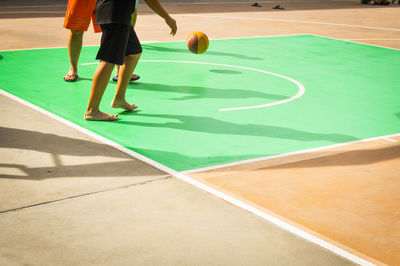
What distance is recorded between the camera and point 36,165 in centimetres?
412

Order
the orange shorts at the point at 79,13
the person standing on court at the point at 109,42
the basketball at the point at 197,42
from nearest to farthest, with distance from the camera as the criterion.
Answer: the person standing on court at the point at 109,42
the orange shorts at the point at 79,13
the basketball at the point at 197,42

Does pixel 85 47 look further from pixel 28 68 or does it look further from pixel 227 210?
pixel 227 210

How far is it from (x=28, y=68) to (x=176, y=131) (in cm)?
346

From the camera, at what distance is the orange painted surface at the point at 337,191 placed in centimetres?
327

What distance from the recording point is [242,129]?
5.36 m

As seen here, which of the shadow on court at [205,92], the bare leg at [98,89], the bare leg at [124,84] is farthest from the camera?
the shadow on court at [205,92]

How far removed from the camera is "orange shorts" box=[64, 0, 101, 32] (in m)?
6.83

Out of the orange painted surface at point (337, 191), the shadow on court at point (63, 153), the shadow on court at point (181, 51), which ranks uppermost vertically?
the shadow on court at point (181, 51)

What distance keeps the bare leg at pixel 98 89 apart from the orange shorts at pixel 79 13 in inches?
67.0

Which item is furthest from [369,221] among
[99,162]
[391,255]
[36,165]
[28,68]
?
[28,68]

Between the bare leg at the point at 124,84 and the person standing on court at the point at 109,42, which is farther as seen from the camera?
the bare leg at the point at 124,84

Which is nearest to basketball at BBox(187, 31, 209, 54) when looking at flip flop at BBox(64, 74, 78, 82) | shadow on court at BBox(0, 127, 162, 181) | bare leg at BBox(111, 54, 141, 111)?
flip flop at BBox(64, 74, 78, 82)

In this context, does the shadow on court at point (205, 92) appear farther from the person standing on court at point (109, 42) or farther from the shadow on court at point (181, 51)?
the shadow on court at point (181, 51)

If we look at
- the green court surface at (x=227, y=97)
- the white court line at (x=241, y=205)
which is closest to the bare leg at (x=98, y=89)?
the green court surface at (x=227, y=97)
